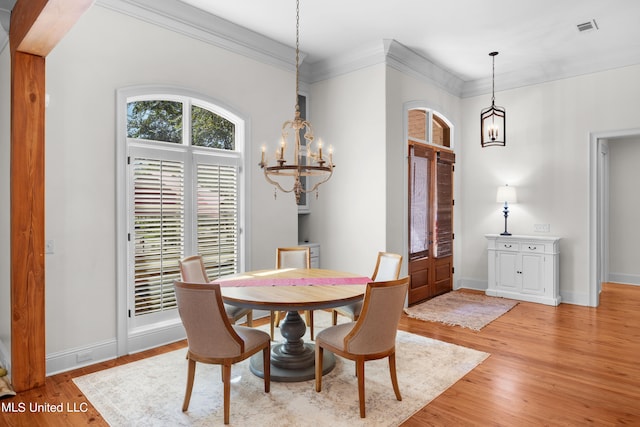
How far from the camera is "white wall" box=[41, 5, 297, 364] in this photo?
3197 millimetres

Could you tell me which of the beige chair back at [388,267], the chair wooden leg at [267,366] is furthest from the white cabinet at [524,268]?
the chair wooden leg at [267,366]

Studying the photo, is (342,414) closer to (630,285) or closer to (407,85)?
(407,85)

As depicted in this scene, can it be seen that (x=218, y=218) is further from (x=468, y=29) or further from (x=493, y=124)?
(x=493, y=124)

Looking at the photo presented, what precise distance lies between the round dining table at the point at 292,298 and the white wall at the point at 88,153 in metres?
1.11

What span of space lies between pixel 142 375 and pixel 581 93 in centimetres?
602

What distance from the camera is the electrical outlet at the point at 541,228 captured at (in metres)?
5.67

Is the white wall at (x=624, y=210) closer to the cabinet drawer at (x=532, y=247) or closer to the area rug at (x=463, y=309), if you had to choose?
the cabinet drawer at (x=532, y=247)

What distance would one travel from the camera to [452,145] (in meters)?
6.27

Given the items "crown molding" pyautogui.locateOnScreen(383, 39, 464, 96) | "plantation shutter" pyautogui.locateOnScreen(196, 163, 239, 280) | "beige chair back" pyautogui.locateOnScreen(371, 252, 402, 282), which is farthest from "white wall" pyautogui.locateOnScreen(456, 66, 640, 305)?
"plantation shutter" pyautogui.locateOnScreen(196, 163, 239, 280)

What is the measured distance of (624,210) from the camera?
679 centimetres

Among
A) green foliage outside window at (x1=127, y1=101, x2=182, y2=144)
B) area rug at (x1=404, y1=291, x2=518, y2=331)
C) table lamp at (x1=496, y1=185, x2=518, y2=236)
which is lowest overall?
area rug at (x1=404, y1=291, x2=518, y2=331)

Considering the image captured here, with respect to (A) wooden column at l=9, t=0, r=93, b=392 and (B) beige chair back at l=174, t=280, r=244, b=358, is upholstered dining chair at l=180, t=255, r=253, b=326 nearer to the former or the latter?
(B) beige chair back at l=174, t=280, r=244, b=358

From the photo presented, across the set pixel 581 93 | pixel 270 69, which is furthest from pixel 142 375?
pixel 581 93

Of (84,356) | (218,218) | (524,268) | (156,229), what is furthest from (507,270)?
(84,356)
